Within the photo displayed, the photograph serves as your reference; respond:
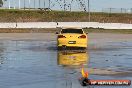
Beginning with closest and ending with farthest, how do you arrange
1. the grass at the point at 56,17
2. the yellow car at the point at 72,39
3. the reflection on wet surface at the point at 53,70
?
the reflection on wet surface at the point at 53,70, the yellow car at the point at 72,39, the grass at the point at 56,17

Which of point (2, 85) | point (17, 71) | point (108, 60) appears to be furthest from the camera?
point (108, 60)

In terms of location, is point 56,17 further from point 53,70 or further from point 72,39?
point 53,70

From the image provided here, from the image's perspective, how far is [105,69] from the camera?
63.5 feet

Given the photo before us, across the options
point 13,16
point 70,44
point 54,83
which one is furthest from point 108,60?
point 13,16

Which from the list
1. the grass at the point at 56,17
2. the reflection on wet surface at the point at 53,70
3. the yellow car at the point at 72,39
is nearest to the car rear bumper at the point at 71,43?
the yellow car at the point at 72,39

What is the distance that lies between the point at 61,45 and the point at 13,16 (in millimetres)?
57537

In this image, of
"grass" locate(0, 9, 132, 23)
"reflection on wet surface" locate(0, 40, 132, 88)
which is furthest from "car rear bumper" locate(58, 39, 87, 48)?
"grass" locate(0, 9, 132, 23)

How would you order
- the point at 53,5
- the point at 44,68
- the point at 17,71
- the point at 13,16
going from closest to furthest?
the point at 17,71, the point at 44,68, the point at 13,16, the point at 53,5

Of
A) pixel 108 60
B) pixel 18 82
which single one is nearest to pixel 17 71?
pixel 18 82

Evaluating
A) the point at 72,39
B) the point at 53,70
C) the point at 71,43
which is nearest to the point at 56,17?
the point at 71,43

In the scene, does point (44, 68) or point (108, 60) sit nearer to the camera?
point (44, 68)

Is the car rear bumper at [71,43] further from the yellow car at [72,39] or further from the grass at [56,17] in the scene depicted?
the grass at [56,17]

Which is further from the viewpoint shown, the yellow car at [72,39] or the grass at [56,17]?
the grass at [56,17]

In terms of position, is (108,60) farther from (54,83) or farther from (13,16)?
(13,16)
